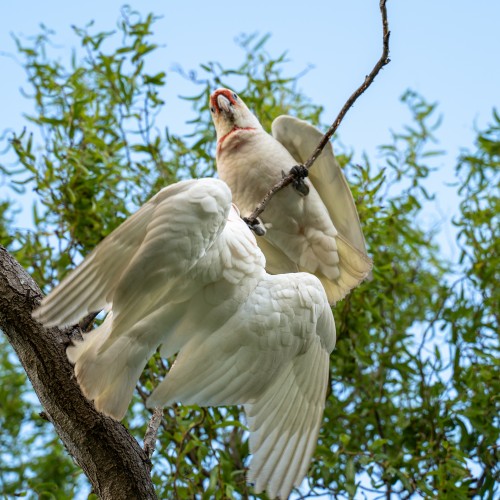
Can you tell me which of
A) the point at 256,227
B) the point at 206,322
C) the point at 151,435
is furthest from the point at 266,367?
the point at 256,227

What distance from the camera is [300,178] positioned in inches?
98.6

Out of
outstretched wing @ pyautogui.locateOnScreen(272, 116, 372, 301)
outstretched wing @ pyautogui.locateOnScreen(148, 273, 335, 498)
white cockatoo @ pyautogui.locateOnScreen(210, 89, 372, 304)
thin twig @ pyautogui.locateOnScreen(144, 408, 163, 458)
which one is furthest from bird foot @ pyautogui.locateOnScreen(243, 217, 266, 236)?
thin twig @ pyautogui.locateOnScreen(144, 408, 163, 458)

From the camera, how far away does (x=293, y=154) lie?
2734 mm

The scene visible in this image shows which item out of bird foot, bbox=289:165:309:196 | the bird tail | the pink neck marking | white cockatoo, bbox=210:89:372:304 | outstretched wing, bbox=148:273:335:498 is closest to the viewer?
the bird tail

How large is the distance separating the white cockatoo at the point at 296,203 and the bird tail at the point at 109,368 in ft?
3.13

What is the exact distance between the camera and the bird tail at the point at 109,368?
5.30 ft

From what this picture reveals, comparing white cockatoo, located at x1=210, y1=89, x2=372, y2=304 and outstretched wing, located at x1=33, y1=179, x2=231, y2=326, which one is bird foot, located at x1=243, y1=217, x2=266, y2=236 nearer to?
white cockatoo, located at x1=210, y1=89, x2=372, y2=304

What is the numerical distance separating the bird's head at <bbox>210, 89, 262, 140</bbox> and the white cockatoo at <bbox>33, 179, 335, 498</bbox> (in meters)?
0.90

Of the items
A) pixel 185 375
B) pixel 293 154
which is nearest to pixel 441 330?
pixel 293 154

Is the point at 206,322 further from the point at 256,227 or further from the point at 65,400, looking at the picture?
the point at 256,227

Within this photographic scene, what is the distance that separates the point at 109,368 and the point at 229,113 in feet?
4.33

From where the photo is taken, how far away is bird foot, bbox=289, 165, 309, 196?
245cm

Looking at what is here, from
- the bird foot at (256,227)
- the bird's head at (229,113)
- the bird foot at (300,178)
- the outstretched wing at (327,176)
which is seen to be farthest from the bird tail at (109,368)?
the bird's head at (229,113)

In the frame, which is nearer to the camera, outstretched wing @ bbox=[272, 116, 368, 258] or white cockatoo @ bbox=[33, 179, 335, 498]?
white cockatoo @ bbox=[33, 179, 335, 498]
